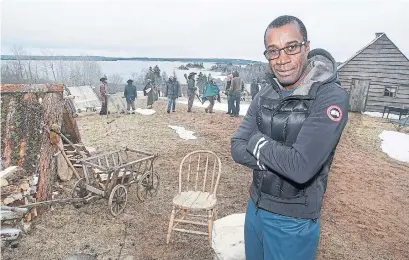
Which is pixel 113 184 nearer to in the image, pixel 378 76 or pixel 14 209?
pixel 14 209

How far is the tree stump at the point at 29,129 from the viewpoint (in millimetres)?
5168

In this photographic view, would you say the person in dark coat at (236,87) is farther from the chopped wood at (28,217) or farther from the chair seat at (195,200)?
the chopped wood at (28,217)

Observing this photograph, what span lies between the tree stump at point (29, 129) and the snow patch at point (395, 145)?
32.3 feet

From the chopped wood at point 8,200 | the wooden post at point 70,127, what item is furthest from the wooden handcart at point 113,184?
the wooden post at point 70,127

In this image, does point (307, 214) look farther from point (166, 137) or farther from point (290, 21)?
point (166, 137)

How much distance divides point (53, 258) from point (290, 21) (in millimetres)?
4206

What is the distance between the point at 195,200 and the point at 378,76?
1852cm

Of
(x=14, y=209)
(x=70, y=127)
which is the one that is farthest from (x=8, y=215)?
(x=70, y=127)

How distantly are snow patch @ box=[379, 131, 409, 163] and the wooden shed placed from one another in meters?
6.30

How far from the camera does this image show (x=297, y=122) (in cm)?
175

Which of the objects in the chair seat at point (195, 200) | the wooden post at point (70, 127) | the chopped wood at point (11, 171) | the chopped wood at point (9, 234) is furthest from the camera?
the wooden post at point (70, 127)

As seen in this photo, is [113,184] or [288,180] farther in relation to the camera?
[113,184]

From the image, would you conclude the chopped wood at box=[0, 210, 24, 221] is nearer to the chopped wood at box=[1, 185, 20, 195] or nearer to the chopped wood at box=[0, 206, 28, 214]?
the chopped wood at box=[0, 206, 28, 214]

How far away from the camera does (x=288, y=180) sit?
1.81 m
